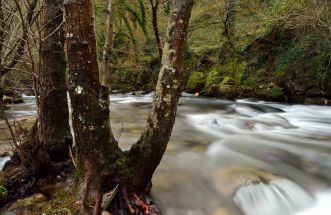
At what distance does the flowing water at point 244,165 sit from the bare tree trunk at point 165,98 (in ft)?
2.75

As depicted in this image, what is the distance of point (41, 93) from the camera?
4.39 metres

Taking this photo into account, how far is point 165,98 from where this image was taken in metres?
3.26

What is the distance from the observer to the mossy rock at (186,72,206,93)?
16.7 metres

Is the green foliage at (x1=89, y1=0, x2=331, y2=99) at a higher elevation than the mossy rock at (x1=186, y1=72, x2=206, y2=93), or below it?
higher

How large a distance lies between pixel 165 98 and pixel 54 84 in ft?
7.12

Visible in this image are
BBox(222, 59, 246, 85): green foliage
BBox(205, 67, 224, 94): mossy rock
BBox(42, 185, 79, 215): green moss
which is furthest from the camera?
BBox(205, 67, 224, 94): mossy rock

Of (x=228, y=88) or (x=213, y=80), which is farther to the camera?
(x=213, y=80)

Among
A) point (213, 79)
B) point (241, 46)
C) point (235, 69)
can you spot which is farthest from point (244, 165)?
point (241, 46)

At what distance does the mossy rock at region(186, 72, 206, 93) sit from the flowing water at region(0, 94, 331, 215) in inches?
243

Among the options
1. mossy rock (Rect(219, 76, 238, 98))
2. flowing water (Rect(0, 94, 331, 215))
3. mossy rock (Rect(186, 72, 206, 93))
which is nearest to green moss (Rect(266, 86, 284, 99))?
mossy rock (Rect(219, 76, 238, 98))

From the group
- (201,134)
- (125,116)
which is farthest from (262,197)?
(125,116)

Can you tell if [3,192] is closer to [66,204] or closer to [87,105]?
[66,204]

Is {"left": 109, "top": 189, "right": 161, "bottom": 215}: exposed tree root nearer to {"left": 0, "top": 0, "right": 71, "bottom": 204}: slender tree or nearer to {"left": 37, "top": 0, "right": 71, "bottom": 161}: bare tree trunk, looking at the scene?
{"left": 0, "top": 0, "right": 71, "bottom": 204}: slender tree

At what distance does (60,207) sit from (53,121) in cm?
169
